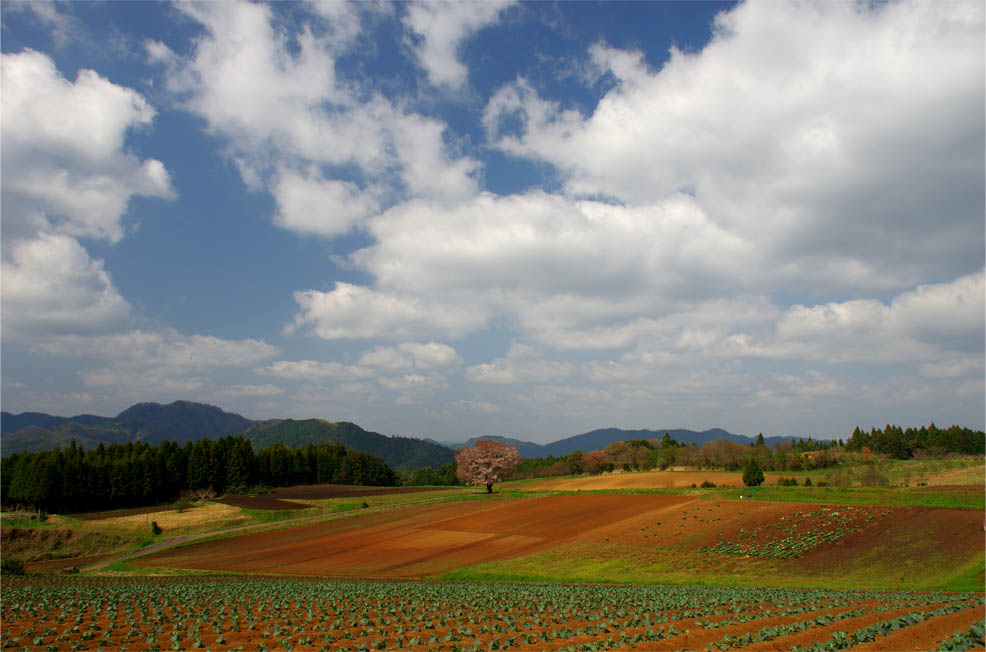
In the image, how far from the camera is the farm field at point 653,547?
3038 cm

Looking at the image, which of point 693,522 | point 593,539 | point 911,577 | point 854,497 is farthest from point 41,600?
point 854,497

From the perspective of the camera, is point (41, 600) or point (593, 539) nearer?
point (41, 600)

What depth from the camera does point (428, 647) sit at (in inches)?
503

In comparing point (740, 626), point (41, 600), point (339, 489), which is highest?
point (740, 626)

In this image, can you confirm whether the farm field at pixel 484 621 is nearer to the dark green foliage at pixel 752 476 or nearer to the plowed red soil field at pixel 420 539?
the plowed red soil field at pixel 420 539

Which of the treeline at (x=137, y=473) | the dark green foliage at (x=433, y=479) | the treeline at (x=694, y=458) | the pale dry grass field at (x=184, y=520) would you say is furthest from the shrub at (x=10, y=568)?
the dark green foliage at (x=433, y=479)

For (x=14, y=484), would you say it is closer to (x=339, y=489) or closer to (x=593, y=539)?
(x=339, y=489)

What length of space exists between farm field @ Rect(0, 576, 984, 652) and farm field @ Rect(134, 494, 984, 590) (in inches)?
468

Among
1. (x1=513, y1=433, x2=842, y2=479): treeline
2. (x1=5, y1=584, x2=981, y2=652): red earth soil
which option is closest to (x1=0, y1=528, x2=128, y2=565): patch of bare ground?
(x1=5, y1=584, x2=981, y2=652): red earth soil

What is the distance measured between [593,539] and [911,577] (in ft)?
72.6

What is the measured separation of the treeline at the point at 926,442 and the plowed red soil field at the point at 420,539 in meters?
94.6

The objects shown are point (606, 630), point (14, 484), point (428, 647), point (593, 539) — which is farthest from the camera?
point (14, 484)

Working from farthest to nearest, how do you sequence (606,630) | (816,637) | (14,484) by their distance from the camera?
(14,484) → (606,630) → (816,637)

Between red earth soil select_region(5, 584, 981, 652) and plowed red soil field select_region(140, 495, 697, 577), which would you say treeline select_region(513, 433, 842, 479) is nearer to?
plowed red soil field select_region(140, 495, 697, 577)
